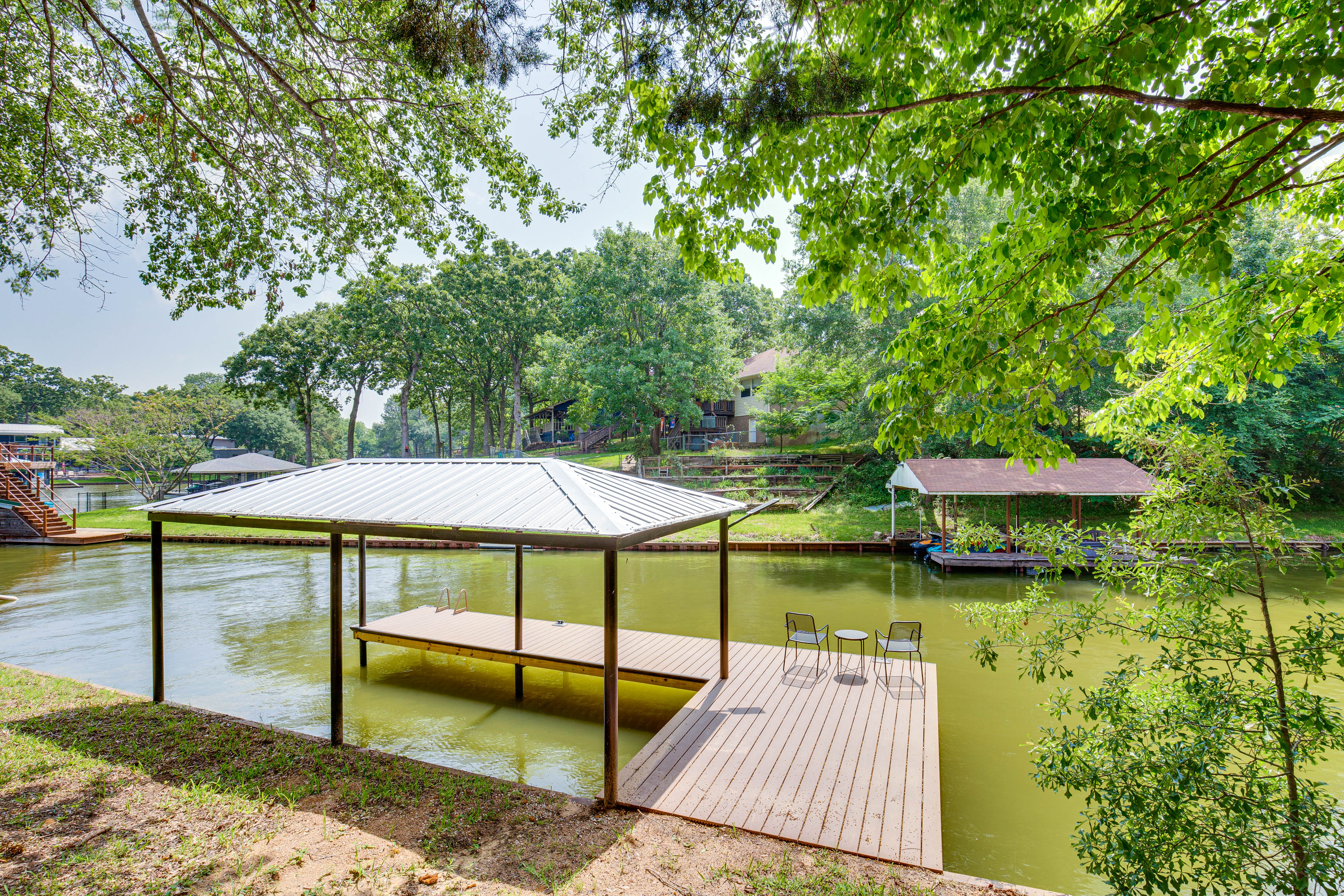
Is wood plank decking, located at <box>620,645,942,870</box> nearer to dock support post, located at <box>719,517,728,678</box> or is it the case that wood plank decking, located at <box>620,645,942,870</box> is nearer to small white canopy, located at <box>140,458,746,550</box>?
dock support post, located at <box>719,517,728,678</box>

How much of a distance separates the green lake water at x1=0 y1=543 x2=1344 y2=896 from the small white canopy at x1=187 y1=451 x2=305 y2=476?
36.3 ft

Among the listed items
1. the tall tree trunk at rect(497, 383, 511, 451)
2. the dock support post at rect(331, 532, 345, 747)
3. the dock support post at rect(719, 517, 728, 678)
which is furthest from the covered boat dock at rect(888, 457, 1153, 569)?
the tall tree trunk at rect(497, 383, 511, 451)

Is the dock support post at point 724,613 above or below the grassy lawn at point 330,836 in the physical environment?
above

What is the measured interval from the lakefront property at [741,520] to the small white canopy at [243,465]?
19.7 metres

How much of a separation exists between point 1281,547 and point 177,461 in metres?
38.0

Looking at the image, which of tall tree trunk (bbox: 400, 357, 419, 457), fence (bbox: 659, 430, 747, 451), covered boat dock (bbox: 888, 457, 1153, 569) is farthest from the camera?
fence (bbox: 659, 430, 747, 451)

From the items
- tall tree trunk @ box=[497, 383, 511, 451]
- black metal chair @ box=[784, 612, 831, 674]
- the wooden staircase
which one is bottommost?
black metal chair @ box=[784, 612, 831, 674]

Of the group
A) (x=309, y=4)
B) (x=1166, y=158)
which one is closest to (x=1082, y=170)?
(x=1166, y=158)

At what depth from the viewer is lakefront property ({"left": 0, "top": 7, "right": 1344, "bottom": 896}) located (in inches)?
116

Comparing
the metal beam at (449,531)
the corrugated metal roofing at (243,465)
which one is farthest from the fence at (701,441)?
the metal beam at (449,531)

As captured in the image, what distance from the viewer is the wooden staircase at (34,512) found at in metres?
19.2

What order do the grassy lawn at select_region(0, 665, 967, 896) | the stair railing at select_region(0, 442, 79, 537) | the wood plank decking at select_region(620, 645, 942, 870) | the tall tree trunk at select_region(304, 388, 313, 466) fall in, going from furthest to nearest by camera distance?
the tall tree trunk at select_region(304, 388, 313, 466) → the stair railing at select_region(0, 442, 79, 537) → the wood plank decking at select_region(620, 645, 942, 870) → the grassy lawn at select_region(0, 665, 967, 896)

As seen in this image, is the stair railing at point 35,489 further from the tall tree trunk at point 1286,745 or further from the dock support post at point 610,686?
the tall tree trunk at point 1286,745

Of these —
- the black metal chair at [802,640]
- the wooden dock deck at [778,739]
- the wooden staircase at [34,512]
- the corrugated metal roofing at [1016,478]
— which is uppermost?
the corrugated metal roofing at [1016,478]
